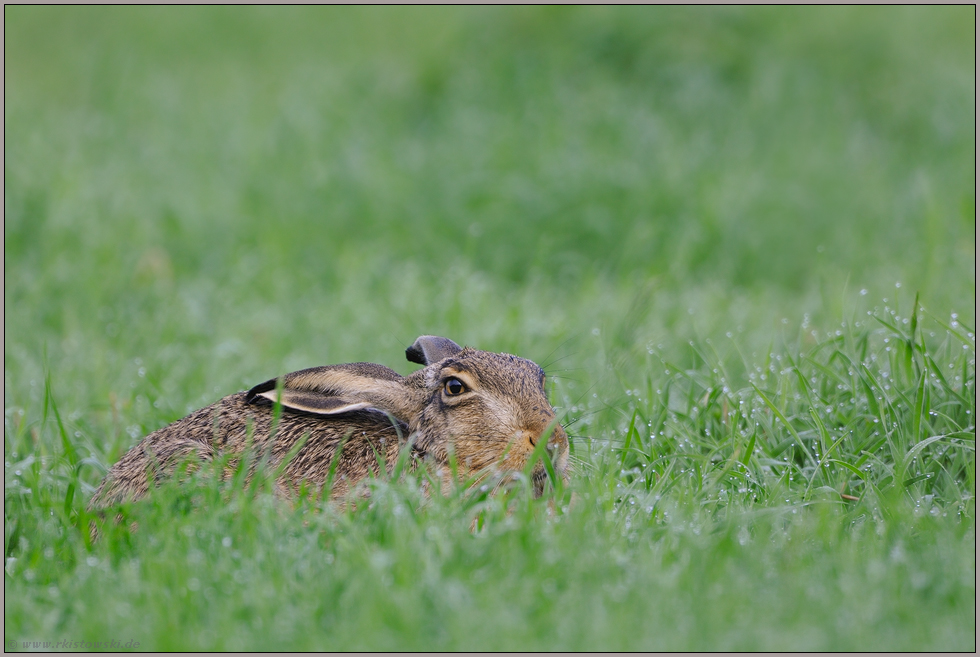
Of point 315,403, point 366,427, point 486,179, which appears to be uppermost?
point 486,179

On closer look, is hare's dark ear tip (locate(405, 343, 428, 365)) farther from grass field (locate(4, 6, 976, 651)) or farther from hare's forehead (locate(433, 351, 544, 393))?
grass field (locate(4, 6, 976, 651))

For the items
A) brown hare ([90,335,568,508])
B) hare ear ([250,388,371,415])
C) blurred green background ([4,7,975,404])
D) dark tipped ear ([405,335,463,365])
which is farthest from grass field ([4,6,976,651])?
dark tipped ear ([405,335,463,365])

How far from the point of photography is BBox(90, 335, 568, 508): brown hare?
366 centimetres

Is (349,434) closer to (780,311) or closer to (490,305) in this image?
(490,305)

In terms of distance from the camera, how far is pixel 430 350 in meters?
4.28

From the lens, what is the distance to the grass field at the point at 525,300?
283cm

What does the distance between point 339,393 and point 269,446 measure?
1.13 feet

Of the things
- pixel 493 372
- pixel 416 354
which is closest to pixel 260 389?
pixel 416 354

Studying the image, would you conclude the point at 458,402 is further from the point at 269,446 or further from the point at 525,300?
the point at 525,300

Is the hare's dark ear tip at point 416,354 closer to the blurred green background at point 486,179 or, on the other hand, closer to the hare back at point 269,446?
the hare back at point 269,446

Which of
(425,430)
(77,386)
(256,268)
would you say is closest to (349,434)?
(425,430)

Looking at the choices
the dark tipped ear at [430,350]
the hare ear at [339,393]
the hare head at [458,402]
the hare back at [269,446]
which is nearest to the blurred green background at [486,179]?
the dark tipped ear at [430,350]

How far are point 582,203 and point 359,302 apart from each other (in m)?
2.25

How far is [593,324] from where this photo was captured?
6051mm
